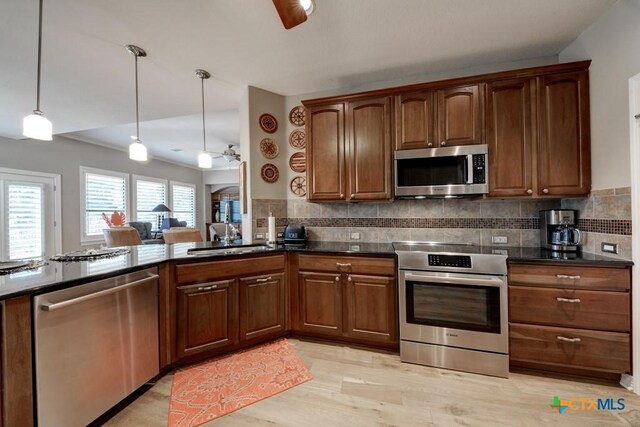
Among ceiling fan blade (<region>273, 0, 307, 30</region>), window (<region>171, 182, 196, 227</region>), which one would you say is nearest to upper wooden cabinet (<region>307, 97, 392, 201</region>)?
ceiling fan blade (<region>273, 0, 307, 30</region>)

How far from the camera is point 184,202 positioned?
8.20 meters

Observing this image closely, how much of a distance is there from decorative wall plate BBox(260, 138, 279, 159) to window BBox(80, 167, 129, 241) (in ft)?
15.9

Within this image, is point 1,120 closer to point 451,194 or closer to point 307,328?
point 307,328

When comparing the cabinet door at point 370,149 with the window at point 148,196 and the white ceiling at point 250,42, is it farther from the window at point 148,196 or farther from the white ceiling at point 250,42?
the window at point 148,196

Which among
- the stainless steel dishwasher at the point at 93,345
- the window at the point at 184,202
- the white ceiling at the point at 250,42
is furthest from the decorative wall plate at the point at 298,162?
the window at the point at 184,202

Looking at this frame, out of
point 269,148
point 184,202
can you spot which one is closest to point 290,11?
point 269,148

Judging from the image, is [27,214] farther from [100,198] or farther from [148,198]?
[148,198]

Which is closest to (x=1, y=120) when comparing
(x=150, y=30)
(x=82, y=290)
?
(x=150, y=30)

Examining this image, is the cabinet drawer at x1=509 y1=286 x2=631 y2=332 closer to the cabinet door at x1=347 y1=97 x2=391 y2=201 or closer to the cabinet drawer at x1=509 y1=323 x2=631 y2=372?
the cabinet drawer at x1=509 y1=323 x2=631 y2=372

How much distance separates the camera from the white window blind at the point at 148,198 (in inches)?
263

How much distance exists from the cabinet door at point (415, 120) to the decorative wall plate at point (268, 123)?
1.41 metres

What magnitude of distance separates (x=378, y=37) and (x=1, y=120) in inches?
209

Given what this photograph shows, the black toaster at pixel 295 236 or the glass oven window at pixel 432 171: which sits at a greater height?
the glass oven window at pixel 432 171

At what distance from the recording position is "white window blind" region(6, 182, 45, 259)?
4.37 m
